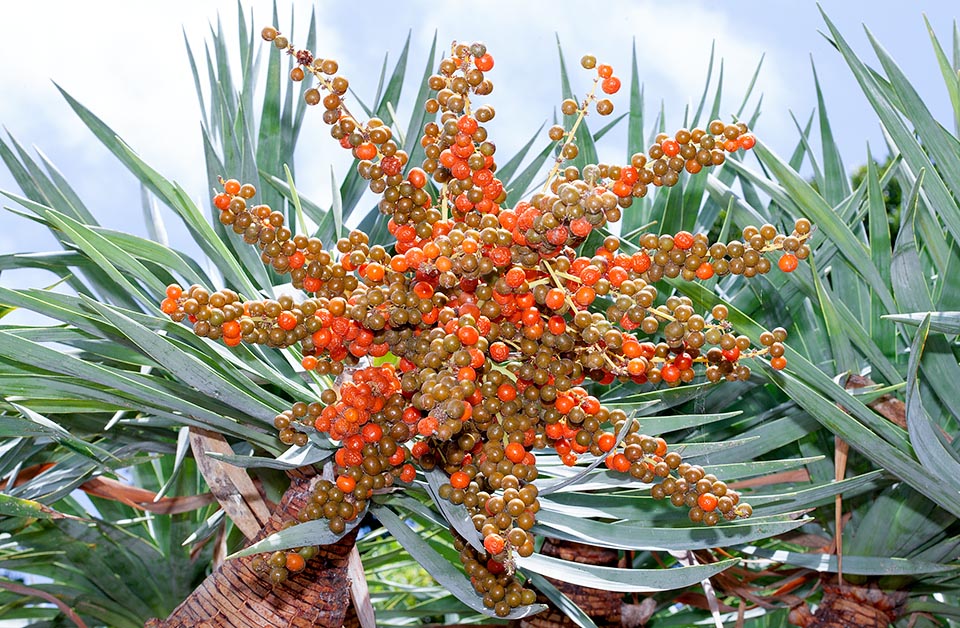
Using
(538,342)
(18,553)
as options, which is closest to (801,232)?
(538,342)

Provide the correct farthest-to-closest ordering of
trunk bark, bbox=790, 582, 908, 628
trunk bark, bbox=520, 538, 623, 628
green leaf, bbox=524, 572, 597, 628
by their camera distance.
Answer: trunk bark, bbox=790, 582, 908, 628 → trunk bark, bbox=520, 538, 623, 628 → green leaf, bbox=524, 572, 597, 628

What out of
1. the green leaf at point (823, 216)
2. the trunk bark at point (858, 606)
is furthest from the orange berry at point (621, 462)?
the trunk bark at point (858, 606)

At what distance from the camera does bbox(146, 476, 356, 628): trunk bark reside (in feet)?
2.90

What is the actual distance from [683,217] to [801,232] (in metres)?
0.56

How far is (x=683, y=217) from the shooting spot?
1.25 meters

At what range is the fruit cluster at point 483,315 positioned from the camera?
66 centimetres

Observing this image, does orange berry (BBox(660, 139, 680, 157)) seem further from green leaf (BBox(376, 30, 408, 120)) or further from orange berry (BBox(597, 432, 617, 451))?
green leaf (BBox(376, 30, 408, 120))

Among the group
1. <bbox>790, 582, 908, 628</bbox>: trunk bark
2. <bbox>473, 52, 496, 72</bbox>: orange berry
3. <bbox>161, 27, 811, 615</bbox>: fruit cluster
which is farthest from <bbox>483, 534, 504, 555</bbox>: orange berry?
<bbox>790, 582, 908, 628</bbox>: trunk bark

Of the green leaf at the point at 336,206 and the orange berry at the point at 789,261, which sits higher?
the green leaf at the point at 336,206

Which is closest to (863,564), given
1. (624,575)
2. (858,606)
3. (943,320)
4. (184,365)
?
(858,606)

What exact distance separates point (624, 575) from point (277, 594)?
12.2 inches

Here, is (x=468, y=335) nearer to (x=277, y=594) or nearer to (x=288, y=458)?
(x=288, y=458)

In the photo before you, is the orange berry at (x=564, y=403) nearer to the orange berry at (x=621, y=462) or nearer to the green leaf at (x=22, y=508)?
the orange berry at (x=621, y=462)

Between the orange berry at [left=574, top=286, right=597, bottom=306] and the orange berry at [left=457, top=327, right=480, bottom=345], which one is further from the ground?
the orange berry at [left=574, top=286, right=597, bottom=306]
